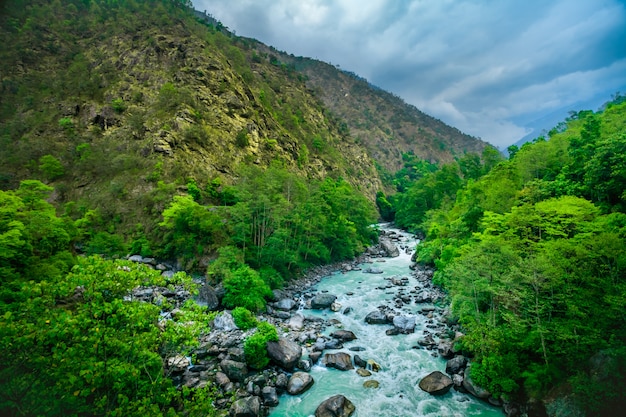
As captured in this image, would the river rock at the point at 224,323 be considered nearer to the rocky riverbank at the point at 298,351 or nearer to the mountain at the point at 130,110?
the rocky riverbank at the point at 298,351

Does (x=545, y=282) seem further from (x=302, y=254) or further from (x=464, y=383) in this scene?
(x=302, y=254)

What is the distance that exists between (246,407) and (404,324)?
1269 centimetres

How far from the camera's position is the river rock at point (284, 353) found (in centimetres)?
1576

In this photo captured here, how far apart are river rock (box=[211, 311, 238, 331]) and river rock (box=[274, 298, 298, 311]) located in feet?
18.3

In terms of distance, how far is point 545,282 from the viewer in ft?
42.4

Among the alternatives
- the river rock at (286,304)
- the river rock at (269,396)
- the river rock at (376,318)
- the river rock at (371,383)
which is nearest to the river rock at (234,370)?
the river rock at (269,396)

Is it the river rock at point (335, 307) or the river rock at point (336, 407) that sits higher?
the river rock at point (335, 307)

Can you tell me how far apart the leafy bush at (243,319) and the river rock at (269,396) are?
515 cm

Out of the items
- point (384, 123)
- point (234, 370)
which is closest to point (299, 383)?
point (234, 370)

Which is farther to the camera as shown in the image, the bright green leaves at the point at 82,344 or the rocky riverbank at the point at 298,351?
the rocky riverbank at the point at 298,351

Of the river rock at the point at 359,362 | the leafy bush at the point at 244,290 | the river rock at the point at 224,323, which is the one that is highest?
the leafy bush at the point at 244,290

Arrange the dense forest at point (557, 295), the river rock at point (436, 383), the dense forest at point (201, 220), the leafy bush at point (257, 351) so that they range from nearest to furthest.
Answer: the dense forest at point (201, 220)
the dense forest at point (557, 295)
the river rock at point (436, 383)
the leafy bush at point (257, 351)

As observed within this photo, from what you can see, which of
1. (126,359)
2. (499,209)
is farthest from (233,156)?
(126,359)

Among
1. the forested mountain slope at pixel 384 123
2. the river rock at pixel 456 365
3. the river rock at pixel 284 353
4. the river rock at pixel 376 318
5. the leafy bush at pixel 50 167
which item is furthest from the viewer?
the forested mountain slope at pixel 384 123
